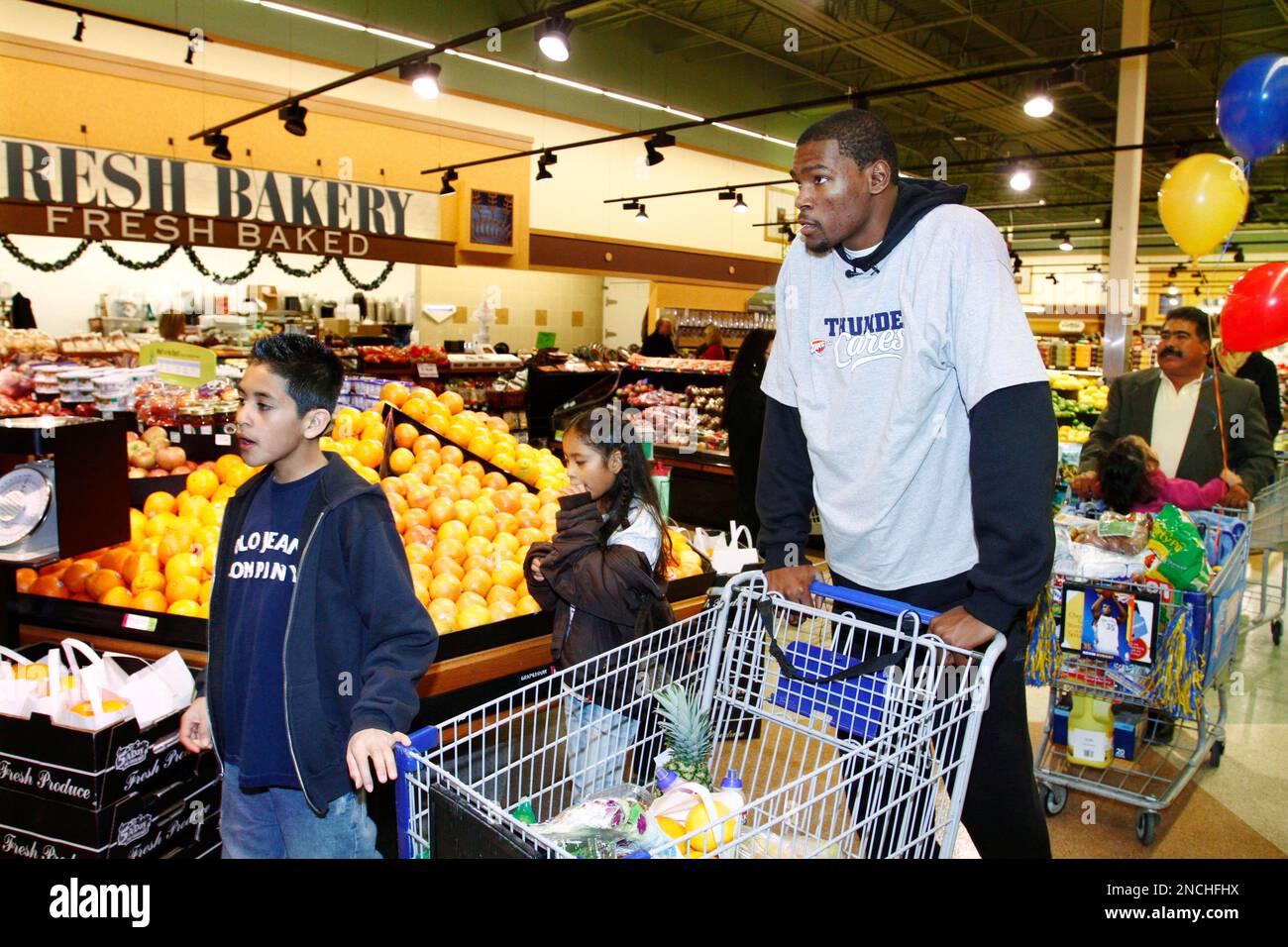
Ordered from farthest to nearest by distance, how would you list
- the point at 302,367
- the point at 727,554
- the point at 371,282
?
the point at 371,282 → the point at 727,554 → the point at 302,367

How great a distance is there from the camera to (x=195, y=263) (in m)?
11.4

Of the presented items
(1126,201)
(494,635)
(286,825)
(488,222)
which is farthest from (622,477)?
(488,222)

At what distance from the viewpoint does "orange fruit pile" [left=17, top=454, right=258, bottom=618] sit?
9.77ft

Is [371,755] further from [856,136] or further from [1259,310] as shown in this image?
[1259,310]

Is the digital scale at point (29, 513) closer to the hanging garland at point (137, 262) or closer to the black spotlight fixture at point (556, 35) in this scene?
the black spotlight fixture at point (556, 35)

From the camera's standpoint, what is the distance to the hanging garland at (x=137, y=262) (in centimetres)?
1081

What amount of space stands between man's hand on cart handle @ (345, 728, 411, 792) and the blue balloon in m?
4.50

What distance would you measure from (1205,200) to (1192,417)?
1998mm

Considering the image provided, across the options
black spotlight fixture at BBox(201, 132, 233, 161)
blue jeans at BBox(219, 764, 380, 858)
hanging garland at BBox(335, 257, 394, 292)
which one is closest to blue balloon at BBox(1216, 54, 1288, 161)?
blue jeans at BBox(219, 764, 380, 858)

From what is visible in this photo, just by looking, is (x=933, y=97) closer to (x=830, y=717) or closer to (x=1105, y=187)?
(x=1105, y=187)

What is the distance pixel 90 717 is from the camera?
88.8 inches
